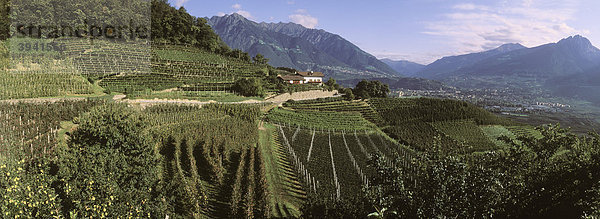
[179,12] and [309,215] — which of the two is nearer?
[309,215]

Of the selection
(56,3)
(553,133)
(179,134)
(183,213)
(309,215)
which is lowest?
(183,213)

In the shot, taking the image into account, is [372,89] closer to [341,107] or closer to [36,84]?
[341,107]

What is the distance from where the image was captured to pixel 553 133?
9.09 metres

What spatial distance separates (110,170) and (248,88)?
39.0m

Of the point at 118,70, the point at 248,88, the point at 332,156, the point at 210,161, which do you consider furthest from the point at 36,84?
the point at 332,156

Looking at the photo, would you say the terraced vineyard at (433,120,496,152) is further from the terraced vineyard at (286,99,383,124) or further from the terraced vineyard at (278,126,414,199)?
the terraced vineyard at (278,126,414,199)

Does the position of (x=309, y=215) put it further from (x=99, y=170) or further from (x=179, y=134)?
(x=179, y=134)

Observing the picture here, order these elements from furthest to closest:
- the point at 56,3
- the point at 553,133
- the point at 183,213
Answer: the point at 56,3 < the point at 183,213 < the point at 553,133

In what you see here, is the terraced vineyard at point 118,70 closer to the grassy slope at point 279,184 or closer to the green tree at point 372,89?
the green tree at point 372,89

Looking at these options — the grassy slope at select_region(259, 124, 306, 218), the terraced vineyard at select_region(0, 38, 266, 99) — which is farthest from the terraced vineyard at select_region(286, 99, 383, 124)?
the grassy slope at select_region(259, 124, 306, 218)

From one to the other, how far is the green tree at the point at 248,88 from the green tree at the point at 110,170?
113 ft

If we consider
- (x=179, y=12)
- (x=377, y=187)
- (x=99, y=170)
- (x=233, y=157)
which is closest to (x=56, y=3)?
(x=179, y=12)

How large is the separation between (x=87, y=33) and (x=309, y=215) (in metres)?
74.2

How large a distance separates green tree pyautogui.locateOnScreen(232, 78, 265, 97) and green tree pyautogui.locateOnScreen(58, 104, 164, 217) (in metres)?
34.4
